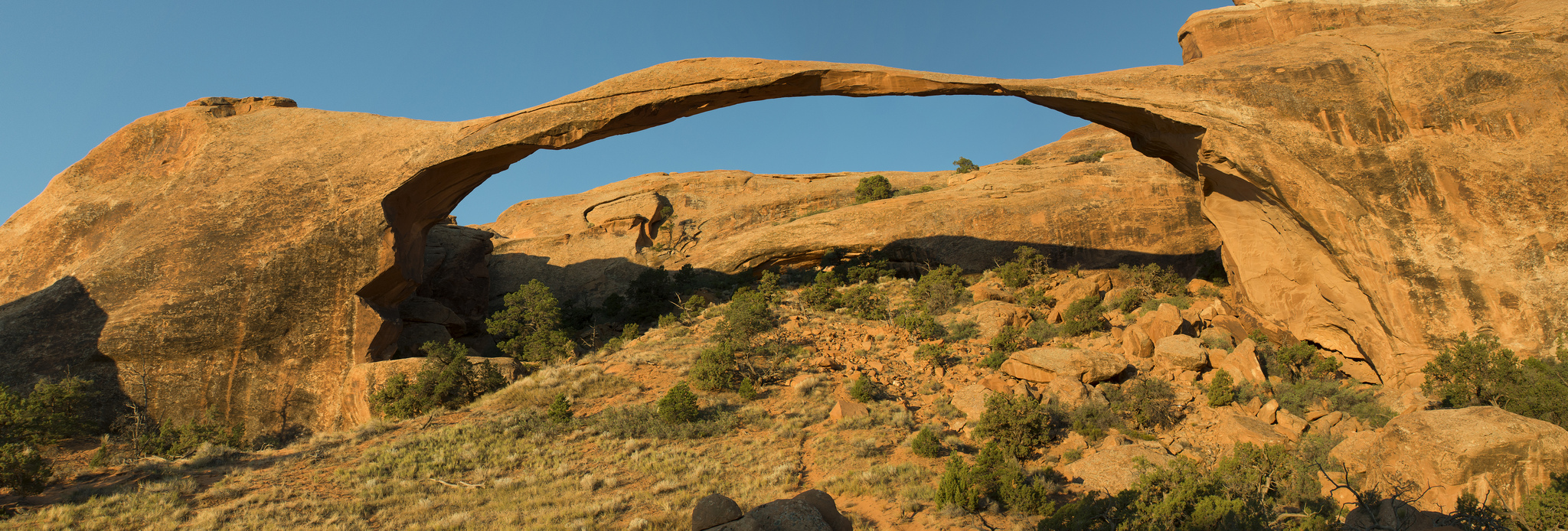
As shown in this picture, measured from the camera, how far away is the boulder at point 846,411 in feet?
45.7

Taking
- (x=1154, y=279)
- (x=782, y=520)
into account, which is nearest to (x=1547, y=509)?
(x=782, y=520)

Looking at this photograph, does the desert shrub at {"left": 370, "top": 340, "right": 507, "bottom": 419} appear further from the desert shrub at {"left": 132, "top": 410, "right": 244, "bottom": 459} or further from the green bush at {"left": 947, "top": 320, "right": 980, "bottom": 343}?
the green bush at {"left": 947, "top": 320, "right": 980, "bottom": 343}

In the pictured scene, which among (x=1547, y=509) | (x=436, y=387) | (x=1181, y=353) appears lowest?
(x=1547, y=509)

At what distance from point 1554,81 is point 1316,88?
373cm

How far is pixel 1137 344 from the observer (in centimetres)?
1606

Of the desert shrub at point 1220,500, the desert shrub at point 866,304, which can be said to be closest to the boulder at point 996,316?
the desert shrub at point 866,304

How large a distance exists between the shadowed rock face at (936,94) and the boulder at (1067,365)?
16.0ft

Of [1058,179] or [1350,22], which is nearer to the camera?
[1350,22]

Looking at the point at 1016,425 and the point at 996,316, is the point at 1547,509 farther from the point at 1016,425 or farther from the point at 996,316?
the point at 996,316

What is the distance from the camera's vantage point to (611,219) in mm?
35938

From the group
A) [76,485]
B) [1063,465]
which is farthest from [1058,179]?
[76,485]

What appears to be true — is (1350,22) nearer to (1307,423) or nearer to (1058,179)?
(1058,179)

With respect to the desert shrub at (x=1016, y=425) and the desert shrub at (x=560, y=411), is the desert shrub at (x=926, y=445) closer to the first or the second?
the desert shrub at (x=1016, y=425)

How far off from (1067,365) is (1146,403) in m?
1.79
